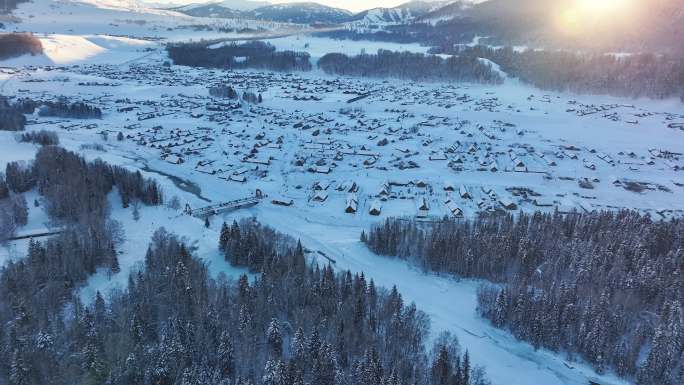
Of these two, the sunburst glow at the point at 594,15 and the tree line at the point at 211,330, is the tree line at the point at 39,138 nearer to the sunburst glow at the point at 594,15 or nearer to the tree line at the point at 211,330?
the tree line at the point at 211,330

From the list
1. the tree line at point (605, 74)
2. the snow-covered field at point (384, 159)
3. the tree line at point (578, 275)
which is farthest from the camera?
the tree line at point (605, 74)

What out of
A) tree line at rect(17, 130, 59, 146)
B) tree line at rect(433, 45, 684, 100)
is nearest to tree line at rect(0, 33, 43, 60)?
tree line at rect(17, 130, 59, 146)

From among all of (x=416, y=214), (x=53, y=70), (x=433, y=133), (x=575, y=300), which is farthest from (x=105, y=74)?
(x=575, y=300)

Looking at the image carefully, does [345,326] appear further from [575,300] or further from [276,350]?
[575,300]

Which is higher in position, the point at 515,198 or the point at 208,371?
the point at 515,198

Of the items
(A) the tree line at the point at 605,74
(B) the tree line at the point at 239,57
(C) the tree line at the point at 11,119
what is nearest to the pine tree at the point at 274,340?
(C) the tree line at the point at 11,119

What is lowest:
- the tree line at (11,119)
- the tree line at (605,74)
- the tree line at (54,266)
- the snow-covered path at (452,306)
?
the snow-covered path at (452,306)
